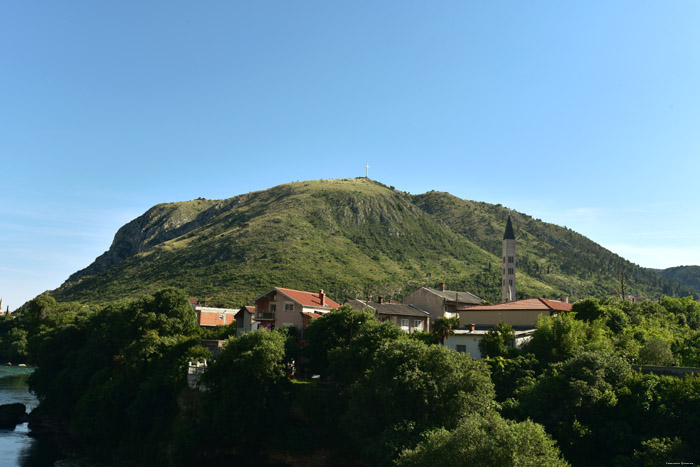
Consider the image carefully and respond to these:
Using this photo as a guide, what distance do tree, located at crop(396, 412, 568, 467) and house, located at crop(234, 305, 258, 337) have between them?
4114 centimetres

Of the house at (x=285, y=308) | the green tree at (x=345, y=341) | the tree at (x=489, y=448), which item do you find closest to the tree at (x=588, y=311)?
the green tree at (x=345, y=341)

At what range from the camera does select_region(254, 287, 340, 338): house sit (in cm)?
6412

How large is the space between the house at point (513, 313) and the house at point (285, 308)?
1842 centimetres

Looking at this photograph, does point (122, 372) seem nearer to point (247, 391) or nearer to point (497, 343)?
point (247, 391)

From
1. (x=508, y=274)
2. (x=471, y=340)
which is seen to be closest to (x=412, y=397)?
(x=471, y=340)

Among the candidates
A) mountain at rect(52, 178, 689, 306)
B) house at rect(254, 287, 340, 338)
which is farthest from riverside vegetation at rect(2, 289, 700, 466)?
mountain at rect(52, 178, 689, 306)

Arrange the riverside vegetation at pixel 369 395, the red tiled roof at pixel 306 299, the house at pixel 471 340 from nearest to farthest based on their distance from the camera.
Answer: the riverside vegetation at pixel 369 395
the house at pixel 471 340
the red tiled roof at pixel 306 299

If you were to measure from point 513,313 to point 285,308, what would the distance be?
28.5 metres

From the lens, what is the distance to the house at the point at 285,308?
64125 mm

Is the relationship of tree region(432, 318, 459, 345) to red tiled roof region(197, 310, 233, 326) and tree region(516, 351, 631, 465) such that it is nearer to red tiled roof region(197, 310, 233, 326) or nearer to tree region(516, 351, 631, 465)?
tree region(516, 351, 631, 465)

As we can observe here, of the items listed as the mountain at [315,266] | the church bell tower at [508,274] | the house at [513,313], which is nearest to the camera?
the house at [513,313]

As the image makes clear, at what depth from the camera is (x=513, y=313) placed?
6341cm

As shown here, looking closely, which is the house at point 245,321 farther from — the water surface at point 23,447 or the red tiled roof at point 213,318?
the water surface at point 23,447

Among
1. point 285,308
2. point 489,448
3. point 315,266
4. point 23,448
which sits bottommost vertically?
point 23,448
